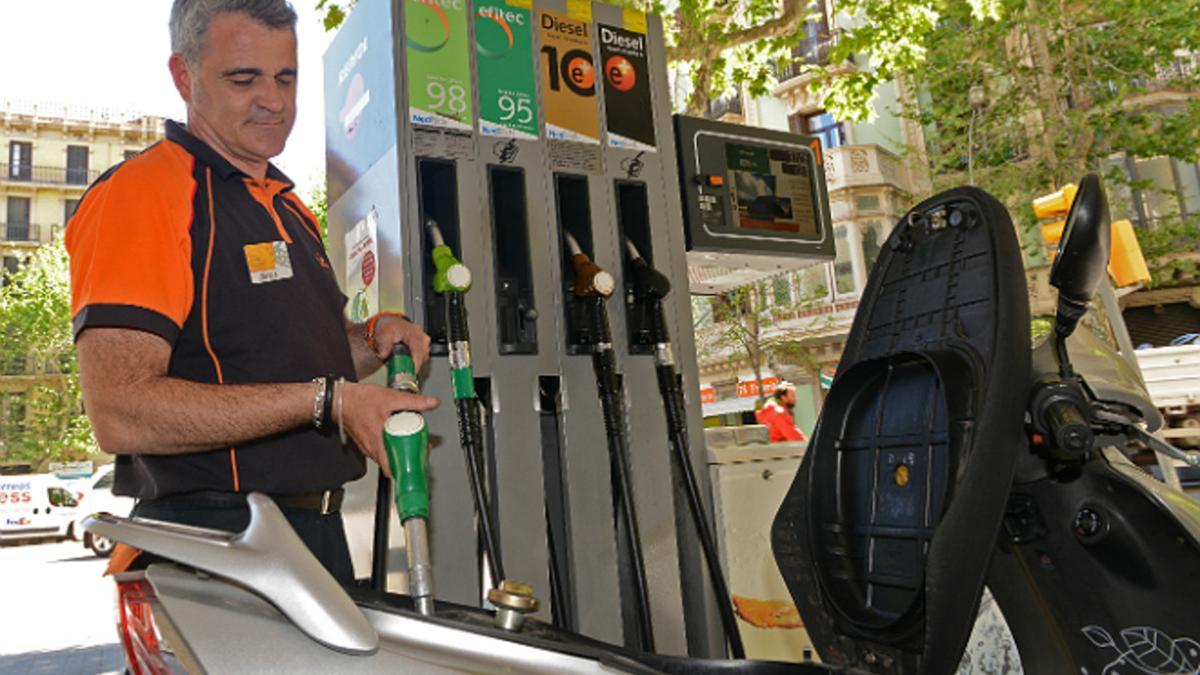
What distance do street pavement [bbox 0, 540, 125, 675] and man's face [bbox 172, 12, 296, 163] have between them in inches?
106

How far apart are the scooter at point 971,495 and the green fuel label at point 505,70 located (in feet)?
5.76

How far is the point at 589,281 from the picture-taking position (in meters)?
3.09

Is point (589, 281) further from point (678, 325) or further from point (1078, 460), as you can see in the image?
point (1078, 460)

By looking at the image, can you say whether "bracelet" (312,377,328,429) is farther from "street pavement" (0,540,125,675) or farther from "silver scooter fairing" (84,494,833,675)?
"street pavement" (0,540,125,675)

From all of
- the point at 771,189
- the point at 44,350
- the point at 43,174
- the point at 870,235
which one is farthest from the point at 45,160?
the point at 771,189

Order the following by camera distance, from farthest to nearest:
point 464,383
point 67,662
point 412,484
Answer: point 67,662 → point 464,383 → point 412,484

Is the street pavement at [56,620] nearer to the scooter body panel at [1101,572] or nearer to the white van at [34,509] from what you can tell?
the white van at [34,509]

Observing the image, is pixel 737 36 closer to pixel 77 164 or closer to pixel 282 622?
pixel 282 622

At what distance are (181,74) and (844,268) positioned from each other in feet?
79.2

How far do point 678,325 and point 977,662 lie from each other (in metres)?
1.88

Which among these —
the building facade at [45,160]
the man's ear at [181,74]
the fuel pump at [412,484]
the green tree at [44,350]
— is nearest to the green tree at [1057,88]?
the man's ear at [181,74]

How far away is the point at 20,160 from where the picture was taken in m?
44.3

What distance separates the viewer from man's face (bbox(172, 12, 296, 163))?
2057 millimetres

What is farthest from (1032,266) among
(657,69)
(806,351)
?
(657,69)
